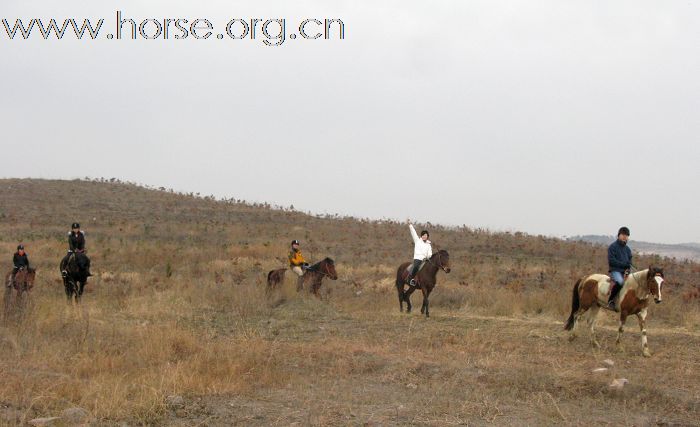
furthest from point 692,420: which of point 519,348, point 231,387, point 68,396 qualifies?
point 68,396

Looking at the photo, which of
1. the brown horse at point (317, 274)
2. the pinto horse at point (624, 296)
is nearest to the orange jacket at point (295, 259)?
the brown horse at point (317, 274)

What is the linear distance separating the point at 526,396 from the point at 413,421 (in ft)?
6.01

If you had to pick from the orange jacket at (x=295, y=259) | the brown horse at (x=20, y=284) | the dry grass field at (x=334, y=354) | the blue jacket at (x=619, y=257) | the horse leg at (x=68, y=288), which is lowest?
the dry grass field at (x=334, y=354)

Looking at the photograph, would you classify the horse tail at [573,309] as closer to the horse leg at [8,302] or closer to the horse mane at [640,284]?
the horse mane at [640,284]

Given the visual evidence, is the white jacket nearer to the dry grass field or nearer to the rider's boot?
the dry grass field

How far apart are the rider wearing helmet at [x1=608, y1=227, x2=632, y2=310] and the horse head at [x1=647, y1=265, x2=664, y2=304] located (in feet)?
2.79

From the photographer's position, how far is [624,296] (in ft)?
40.0

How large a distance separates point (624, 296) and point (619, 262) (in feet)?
2.10

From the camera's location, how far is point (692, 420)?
289 inches

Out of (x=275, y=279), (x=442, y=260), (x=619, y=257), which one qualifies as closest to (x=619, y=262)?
(x=619, y=257)

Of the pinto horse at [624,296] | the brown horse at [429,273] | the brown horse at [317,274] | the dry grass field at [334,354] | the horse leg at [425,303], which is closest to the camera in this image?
the dry grass field at [334,354]

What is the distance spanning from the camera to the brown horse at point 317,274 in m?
19.0

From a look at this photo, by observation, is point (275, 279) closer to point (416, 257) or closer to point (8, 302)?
point (416, 257)

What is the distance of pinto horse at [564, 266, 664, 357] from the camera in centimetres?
1147
